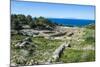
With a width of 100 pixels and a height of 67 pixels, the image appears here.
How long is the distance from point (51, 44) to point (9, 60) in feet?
1.82

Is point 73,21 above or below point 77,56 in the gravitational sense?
above

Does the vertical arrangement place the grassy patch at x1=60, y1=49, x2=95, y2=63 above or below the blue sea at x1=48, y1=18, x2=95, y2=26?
below

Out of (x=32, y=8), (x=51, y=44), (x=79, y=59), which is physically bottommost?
(x=79, y=59)

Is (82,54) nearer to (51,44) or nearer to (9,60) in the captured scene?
(51,44)

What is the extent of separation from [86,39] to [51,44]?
1.65 feet

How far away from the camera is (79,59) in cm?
269

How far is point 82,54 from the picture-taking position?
2711mm

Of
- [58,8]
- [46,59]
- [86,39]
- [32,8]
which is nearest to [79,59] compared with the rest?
[86,39]

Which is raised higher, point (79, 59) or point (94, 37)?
point (94, 37)

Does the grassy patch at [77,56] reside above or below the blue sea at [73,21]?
below
